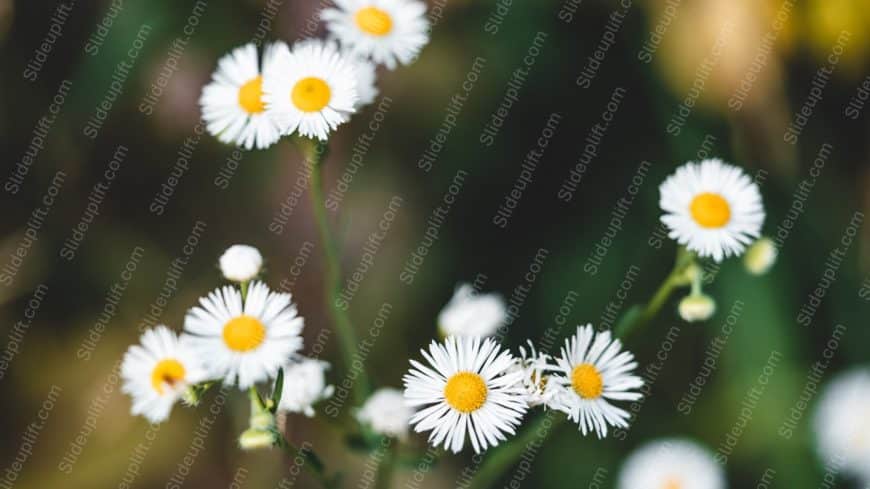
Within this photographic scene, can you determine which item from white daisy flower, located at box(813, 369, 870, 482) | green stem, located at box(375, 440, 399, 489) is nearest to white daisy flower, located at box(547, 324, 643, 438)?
green stem, located at box(375, 440, 399, 489)

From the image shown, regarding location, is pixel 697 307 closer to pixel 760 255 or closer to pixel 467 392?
pixel 760 255

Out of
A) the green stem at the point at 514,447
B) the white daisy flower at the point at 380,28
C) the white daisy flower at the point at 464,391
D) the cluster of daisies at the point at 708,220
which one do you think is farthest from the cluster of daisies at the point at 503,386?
the white daisy flower at the point at 380,28

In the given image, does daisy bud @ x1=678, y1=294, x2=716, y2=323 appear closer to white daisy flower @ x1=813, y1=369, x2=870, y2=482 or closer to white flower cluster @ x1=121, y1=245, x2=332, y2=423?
white flower cluster @ x1=121, y1=245, x2=332, y2=423

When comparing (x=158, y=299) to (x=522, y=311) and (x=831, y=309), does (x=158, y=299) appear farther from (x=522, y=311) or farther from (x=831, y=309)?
(x=831, y=309)

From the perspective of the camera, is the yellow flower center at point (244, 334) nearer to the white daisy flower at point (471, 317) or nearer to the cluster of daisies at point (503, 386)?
the cluster of daisies at point (503, 386)

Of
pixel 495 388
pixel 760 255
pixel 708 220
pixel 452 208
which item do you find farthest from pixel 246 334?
pixel 452 208
